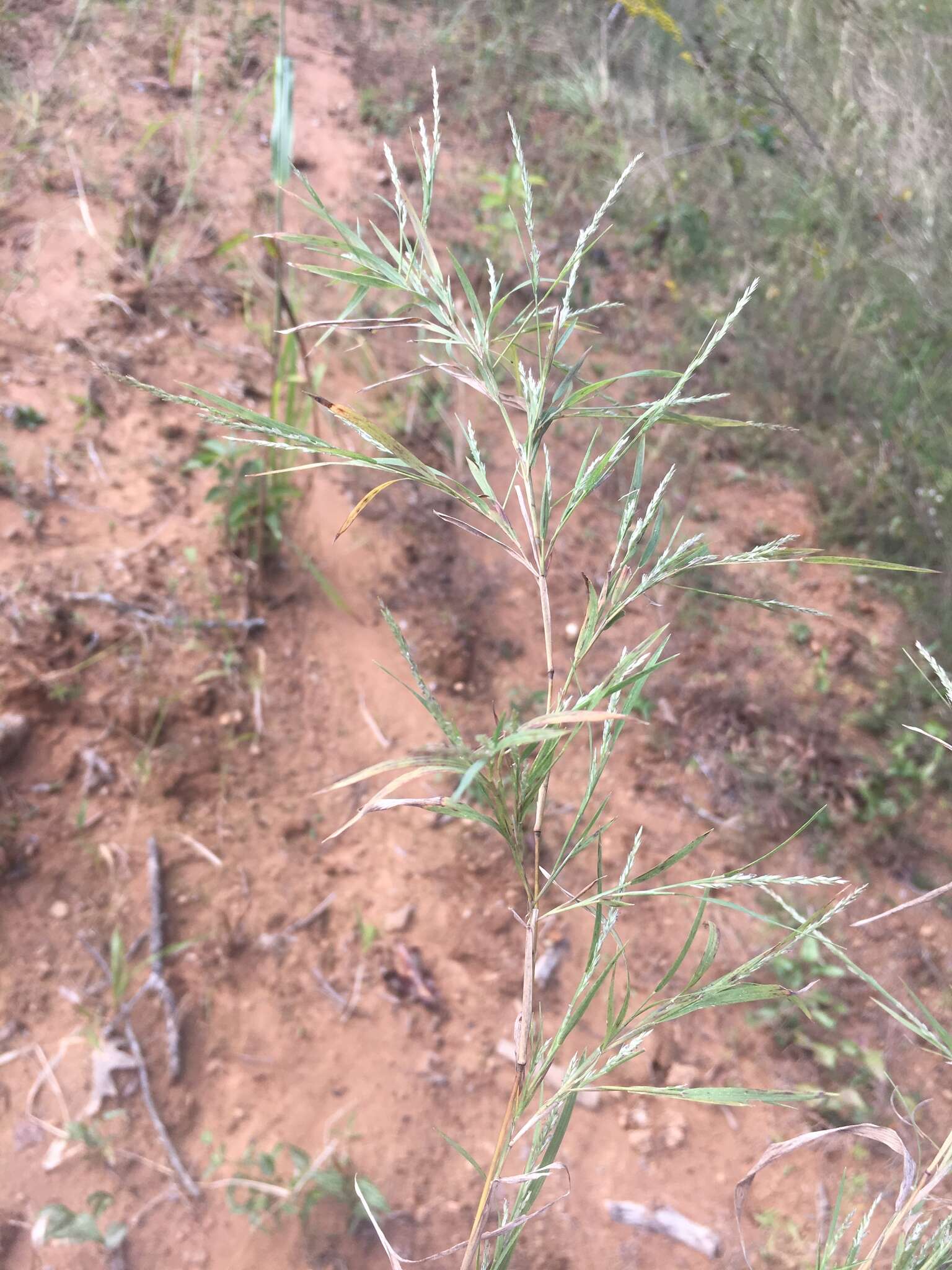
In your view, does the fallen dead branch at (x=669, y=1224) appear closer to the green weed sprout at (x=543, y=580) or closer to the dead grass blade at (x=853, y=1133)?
the green weed sprout at (x=543, y=580)

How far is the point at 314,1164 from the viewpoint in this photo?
169cm

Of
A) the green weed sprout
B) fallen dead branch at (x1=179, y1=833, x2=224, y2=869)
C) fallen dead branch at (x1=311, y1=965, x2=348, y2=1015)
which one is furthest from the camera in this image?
fallen dead branch at (x1=179, y1=833, x2=224, y2=869)

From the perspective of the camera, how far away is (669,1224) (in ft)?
5.66

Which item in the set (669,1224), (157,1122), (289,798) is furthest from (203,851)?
(669,1224)

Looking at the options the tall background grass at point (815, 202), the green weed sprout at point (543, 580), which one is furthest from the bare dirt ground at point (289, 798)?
the green weed sprout at point (543, 580)

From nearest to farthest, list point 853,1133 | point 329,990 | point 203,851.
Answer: point 853,1133 < point 329,990 < point 203,851

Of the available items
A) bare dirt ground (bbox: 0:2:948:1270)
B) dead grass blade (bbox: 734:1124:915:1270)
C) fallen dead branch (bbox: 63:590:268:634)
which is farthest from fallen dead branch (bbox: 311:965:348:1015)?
dead grass blade (bbox: 734:1124:915:1270)

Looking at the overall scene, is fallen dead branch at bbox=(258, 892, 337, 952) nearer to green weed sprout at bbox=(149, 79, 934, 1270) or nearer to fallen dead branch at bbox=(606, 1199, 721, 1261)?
fallen dead branch at bbox=(606, 1199, 721, 1261)

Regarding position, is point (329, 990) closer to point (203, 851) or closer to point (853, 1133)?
point (203, 851)

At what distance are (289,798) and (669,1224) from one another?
1.27 m

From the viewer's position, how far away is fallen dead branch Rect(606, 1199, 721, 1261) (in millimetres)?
1698

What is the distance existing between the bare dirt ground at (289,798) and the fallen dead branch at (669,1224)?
0.03 metres

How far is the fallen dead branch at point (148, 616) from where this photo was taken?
2238 millimetres

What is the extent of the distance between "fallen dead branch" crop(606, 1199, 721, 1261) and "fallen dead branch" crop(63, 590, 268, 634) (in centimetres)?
166
